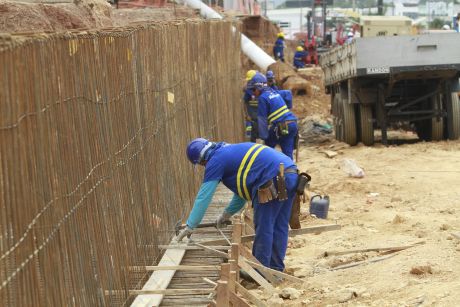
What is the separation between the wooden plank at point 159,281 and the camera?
727cm

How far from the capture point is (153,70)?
884cm

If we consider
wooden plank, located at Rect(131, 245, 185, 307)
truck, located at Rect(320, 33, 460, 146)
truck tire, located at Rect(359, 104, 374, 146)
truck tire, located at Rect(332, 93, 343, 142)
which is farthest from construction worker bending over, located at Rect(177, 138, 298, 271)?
truck tire, located at Rect(332, 93, 343, 142)

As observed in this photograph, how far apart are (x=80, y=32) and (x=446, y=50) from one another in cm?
1264

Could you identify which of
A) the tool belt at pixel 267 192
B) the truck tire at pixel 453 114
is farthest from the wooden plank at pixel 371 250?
the truck tire at pixel 453 114

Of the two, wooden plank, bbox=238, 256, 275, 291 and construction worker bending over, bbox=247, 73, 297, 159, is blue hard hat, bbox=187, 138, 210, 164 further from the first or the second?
construction worker bending over, bbox=247, 73, 297, 159

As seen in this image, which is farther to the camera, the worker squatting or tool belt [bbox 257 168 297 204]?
tool belt [bbox 257 168 297 204]

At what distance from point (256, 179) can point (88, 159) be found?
103 inches

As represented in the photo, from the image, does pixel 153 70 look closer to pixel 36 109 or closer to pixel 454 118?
pixel 36 109

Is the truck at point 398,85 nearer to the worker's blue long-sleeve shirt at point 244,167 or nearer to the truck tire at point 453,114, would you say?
the truck tire at point 453,114

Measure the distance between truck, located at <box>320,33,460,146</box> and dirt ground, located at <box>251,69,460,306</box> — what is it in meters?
0.46

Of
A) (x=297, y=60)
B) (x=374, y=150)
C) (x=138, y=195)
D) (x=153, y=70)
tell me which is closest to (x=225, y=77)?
(x=374, y=150)

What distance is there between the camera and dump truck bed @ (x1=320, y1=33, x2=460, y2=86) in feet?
57.8

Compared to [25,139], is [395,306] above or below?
below

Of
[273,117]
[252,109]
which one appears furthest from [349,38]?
[273,117]
